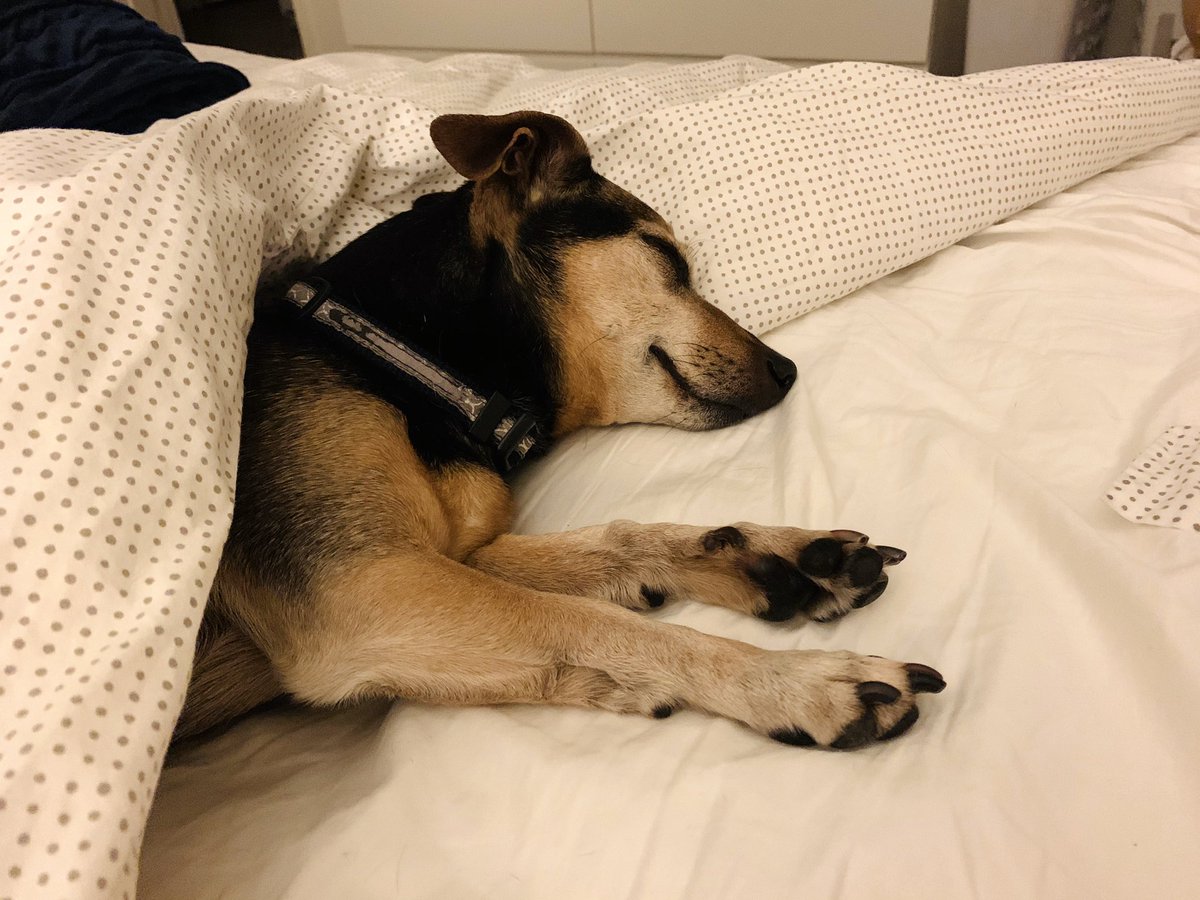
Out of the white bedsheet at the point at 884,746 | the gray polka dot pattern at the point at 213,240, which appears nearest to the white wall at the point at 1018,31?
the gray polka dot pattern at the point at 213,240

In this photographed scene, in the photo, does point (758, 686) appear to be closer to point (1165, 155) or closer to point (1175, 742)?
point (1175, 742)

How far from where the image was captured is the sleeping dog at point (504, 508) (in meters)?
1.12

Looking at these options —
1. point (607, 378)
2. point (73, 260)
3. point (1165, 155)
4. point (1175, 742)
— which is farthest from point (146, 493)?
point (1165, 155)

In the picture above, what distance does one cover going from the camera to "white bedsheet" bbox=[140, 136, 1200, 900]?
818 mm

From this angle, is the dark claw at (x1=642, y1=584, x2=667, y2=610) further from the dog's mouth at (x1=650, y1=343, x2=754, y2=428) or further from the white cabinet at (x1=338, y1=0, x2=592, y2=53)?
the white cabinet at (x1=338, y1=0, x2=592, y2=53)

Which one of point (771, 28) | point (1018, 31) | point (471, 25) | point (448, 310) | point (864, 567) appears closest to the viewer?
point (864, 567)

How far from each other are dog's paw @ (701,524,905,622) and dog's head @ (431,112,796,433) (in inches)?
16.4

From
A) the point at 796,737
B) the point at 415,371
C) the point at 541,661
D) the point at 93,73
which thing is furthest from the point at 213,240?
the point at 93,73

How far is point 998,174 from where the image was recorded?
1.92 m

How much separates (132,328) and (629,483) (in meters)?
0.87

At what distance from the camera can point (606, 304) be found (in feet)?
5.57

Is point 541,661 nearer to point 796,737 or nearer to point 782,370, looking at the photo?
point 796,737

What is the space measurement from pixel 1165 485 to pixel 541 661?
0.95 m

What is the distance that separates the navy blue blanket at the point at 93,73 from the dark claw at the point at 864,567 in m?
2.18
